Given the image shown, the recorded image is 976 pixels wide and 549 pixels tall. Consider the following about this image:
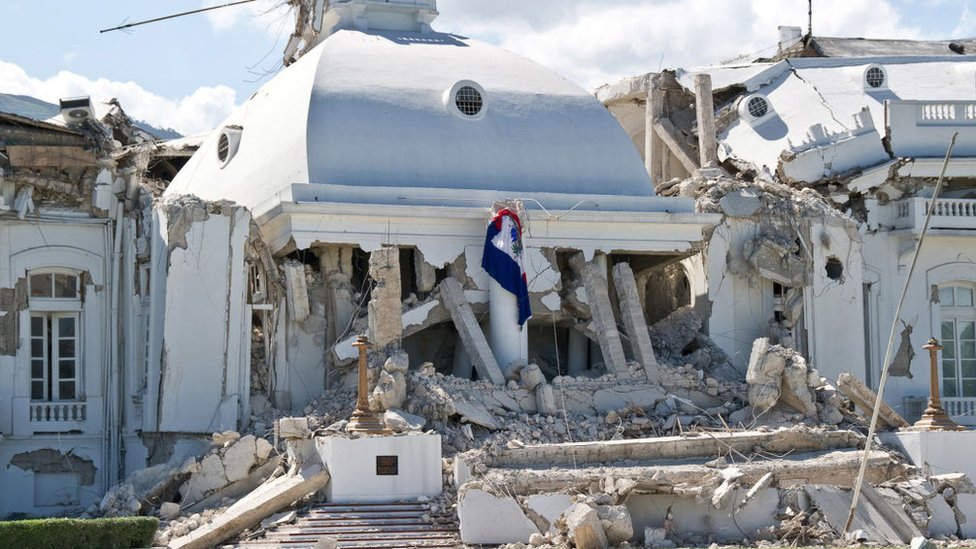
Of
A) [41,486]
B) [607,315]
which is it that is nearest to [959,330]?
[607,315]

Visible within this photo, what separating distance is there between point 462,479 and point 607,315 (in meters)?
7.60

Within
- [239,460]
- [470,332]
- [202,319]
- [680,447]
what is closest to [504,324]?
[470,332]

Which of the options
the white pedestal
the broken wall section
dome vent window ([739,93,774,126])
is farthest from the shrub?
dome vent window ([739,93,774,126])

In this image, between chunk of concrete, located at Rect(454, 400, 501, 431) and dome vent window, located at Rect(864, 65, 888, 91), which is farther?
dome vent window, located at Rect(864, 65, 888, 91)

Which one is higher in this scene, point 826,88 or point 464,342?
point 826,88

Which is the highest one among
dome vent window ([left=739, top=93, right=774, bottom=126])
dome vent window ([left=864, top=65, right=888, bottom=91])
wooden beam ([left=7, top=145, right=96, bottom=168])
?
dome vent window ([left=864, top=65, right=888, bottom=91])

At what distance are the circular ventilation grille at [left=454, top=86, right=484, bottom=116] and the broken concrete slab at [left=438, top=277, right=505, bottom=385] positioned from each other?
3.79m

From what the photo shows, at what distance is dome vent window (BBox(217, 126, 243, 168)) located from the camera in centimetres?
4688

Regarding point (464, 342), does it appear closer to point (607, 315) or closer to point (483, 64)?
point (607, 315)

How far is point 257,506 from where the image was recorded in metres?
36.7

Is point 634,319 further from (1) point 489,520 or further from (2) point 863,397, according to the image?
(1) point 489,520

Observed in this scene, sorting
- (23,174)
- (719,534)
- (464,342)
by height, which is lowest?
(719,534)

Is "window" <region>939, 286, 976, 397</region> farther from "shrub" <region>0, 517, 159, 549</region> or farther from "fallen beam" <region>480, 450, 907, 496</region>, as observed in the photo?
"shrub" <region>0, 517, 159, 549</region>

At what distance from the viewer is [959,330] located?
49688mm
